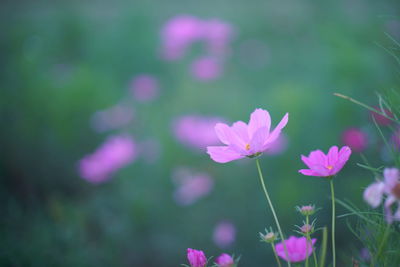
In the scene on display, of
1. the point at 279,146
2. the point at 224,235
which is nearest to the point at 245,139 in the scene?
the point at 224,235

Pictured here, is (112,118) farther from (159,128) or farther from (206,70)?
(206,70)

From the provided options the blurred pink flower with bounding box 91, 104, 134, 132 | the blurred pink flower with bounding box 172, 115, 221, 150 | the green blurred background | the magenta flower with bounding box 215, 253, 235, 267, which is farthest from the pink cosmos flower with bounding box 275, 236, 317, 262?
the blurred pink flower with bounding box 91, 104, 134, 132

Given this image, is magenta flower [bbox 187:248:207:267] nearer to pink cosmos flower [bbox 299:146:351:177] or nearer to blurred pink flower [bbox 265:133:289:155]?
pink cosmos flower [bbox 299:146:351:177]

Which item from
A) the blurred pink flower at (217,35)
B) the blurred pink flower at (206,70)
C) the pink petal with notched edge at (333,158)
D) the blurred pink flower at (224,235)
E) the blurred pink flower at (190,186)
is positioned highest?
the pink petal with notched edge at (333,158)

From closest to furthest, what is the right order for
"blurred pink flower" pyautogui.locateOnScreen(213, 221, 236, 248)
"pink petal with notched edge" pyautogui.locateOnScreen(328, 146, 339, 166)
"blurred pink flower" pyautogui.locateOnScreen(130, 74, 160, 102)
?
"pink petal with notched edge" pyautogui.locateOnScreen(328, 146, 339, 166) → "blurred pink flower" pyautogui.locateOnScreen(213, 221, 236, 248) → "blurred pink flower" pyautogui.locateOnScreen(130, 74, 160, 102)

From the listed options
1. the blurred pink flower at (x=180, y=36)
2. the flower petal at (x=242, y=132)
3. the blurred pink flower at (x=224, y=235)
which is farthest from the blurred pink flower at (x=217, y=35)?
the flower petal at (x=242, y=132)

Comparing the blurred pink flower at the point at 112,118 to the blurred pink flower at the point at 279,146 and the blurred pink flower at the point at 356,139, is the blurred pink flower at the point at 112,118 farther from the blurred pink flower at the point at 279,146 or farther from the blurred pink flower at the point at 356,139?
the blurred pink flower at the point at 356,139
